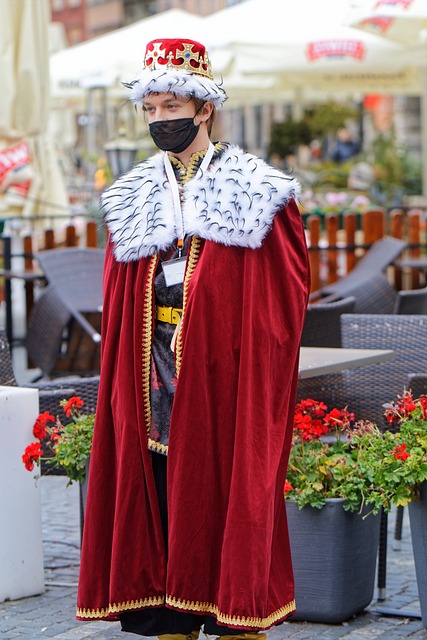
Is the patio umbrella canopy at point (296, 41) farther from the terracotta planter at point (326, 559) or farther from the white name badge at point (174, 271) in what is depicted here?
the white name badge at point (174, 271)

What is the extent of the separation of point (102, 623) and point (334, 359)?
1.34m

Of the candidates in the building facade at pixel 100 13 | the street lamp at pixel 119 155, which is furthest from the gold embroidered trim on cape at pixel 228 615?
the building facade at pixel 100 13

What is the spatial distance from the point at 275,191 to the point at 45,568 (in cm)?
233

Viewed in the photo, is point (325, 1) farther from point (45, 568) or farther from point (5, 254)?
point (45, 568)

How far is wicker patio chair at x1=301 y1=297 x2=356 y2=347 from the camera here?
6531 mm

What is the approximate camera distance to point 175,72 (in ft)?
A: 12.2

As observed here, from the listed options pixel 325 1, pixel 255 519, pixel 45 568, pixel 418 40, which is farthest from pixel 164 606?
pixel 325 1

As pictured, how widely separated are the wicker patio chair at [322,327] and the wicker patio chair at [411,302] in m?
0.55

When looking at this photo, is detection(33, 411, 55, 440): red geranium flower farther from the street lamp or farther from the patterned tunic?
the street lamp

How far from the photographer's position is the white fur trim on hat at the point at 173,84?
372cm

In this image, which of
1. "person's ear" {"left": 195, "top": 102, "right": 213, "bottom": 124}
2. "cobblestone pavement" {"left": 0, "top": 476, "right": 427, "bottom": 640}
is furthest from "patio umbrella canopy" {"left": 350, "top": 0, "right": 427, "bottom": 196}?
"person's ear" {"left": 195, "top": 102, "right": 213, "bottom": 124}

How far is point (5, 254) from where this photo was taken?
9.21 m

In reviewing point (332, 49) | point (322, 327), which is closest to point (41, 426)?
point (322, 327)

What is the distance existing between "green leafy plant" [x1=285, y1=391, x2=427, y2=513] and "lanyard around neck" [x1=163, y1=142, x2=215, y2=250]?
1.07 metres
